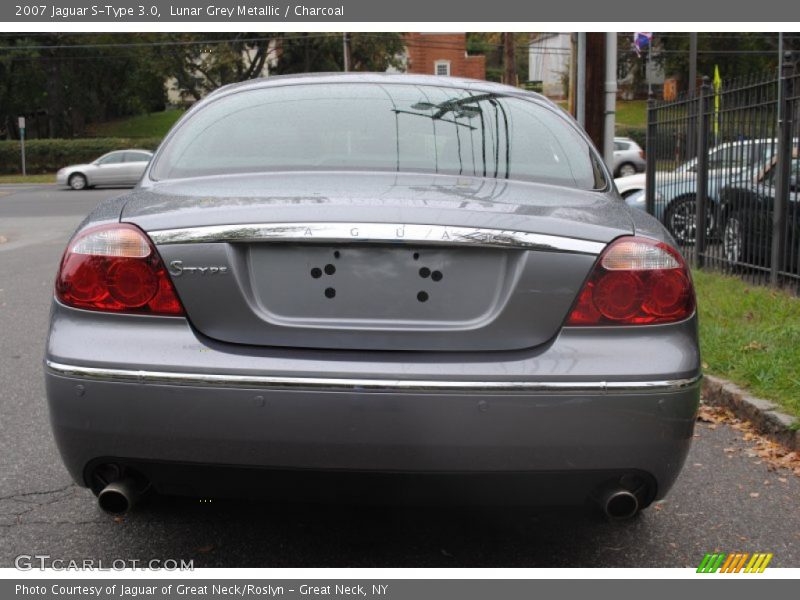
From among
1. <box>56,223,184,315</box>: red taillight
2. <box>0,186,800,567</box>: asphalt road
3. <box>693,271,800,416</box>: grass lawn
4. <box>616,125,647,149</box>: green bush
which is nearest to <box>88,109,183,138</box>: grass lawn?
<box>616,125,647,149</box>: green bush

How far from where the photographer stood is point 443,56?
6850 cm

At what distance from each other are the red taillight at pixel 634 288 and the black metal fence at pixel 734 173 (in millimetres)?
5966

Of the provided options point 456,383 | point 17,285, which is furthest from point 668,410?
point 17,285

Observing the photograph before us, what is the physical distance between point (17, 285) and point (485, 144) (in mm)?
8338

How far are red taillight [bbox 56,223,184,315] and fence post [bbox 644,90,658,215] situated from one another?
32.6 ft

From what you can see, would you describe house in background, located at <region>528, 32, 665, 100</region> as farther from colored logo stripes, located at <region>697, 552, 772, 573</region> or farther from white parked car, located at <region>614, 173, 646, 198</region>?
colored logo stripes, located at <region>697, 552, 772, 573</region>

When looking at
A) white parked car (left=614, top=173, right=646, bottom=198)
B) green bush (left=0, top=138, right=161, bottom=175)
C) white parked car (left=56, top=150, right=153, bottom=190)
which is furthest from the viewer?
green bush (left=0, top=138, right=161, bottom=175)

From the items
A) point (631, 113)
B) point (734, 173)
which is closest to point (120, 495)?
point (734, 173)

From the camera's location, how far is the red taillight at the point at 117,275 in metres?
2.85

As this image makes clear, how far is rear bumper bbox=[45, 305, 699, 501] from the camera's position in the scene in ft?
8.83

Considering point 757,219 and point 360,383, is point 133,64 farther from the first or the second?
point 360,383

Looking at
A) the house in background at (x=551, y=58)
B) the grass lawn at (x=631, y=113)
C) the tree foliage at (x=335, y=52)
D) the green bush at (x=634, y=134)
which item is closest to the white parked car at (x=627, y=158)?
the green bush at (x=634, y=134)

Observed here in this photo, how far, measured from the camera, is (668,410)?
9.22 feet

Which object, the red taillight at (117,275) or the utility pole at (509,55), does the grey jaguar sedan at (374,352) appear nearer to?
the red taillight at (117,275)
